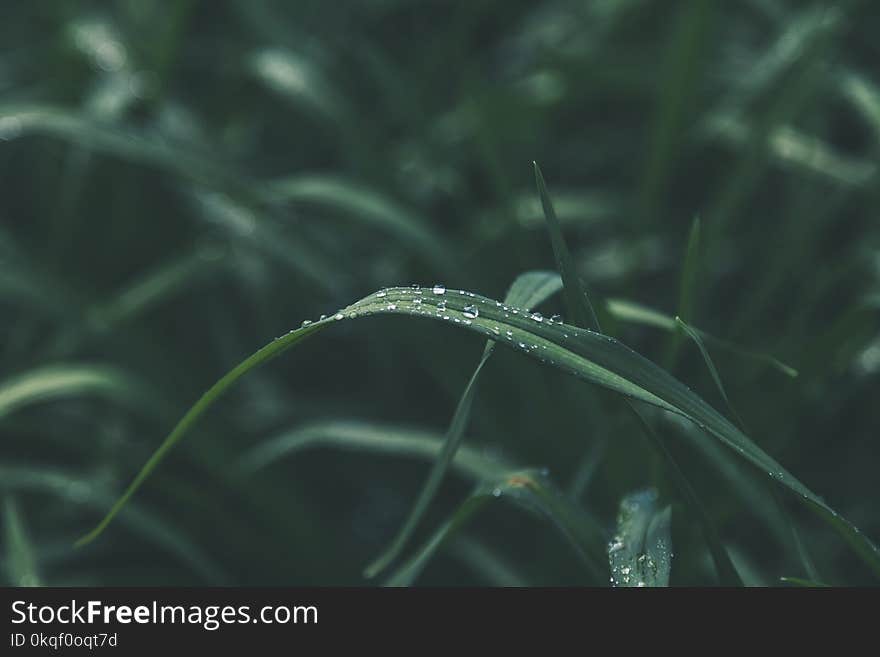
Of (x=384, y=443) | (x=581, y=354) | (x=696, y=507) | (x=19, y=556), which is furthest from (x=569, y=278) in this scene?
(x=19, y=556)

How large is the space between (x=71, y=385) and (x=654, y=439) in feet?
2.04

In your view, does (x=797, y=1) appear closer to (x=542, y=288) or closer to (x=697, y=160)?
(x=697, y=160)

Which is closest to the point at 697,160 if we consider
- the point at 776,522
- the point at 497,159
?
the point at 497,159

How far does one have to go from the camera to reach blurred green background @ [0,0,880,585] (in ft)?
3.48

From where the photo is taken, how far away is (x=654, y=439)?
0.67m

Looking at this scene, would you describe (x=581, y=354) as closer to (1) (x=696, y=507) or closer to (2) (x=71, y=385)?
(1) (x=696, y=507)

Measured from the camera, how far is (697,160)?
149 cm

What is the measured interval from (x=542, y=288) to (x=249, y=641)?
34 cm

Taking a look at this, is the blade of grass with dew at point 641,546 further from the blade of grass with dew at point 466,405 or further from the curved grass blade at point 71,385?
the curved grass blade at point 71,385

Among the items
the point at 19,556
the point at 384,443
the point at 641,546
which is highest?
the point at 384,443

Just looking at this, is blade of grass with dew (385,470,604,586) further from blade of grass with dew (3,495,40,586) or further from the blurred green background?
blade of grass with dew (3,495,40,586)

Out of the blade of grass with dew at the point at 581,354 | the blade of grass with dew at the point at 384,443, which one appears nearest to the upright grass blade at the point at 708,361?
the blade of grass with dew at the point at 581,354

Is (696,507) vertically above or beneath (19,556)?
beneath

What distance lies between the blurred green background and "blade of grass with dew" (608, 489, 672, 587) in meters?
0.08
